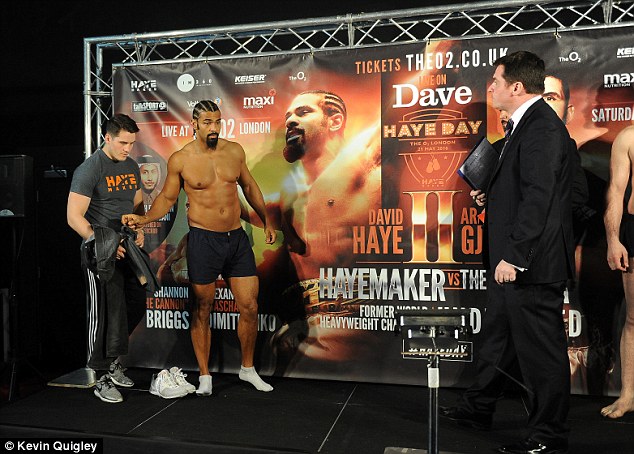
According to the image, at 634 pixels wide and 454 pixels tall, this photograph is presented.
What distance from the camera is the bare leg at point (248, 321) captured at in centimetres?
400

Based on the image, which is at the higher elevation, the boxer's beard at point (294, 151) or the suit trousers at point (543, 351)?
the boxer's beard at point (294, 151)

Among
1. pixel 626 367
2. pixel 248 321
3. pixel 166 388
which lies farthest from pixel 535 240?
pixel 166 388

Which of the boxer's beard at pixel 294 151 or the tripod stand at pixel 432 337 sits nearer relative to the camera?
the tripod stand at pixel 432 337

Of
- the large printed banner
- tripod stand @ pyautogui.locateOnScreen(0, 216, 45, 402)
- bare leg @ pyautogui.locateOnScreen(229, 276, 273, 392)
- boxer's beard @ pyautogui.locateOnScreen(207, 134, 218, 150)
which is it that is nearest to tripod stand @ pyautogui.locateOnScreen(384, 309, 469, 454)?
the large printed banner

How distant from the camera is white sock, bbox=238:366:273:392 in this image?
13.2ft

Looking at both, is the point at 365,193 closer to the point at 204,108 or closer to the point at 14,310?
the point at 204,108

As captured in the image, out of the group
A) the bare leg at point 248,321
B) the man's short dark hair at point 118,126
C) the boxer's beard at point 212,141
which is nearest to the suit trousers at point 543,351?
the bare leg at point 248,321

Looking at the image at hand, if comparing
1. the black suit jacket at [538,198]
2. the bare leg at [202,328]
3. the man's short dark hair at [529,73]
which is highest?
the man's short dark hair at [529,73]

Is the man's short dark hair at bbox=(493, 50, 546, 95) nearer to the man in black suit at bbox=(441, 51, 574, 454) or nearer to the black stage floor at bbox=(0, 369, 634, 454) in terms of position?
the man in black suit at bbox=(441, 51, 574, 454)

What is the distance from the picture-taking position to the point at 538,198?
107 inches

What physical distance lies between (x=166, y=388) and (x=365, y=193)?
1822 mm

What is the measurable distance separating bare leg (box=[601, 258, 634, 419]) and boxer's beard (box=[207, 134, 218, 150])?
2.60 metres

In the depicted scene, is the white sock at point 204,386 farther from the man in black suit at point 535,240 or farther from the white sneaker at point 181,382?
the man in black suit at point 535,240

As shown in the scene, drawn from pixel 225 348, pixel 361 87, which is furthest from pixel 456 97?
pixel 225 348
